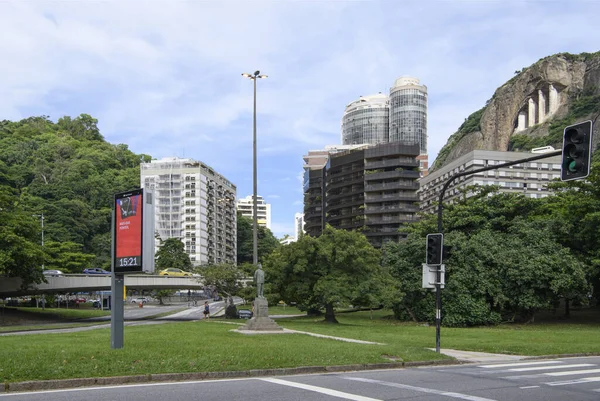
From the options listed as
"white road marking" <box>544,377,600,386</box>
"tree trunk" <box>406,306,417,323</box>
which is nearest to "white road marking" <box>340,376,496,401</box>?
"white road marking" <box>544,377,600,386</box>

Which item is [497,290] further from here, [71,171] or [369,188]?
[71,171]

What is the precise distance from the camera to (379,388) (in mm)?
11391

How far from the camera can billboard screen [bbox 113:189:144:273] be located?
50.5ft

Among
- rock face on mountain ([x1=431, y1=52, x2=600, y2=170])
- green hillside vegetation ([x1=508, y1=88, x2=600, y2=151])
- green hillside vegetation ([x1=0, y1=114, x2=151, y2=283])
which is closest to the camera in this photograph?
green hillside vegetation ([x1=0, y1=114, x2=151, y2=283])

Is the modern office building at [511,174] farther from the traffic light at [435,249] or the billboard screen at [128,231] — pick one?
the billboard screen at [128,231]

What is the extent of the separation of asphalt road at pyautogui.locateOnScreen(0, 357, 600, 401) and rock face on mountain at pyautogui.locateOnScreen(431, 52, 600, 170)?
12704cm

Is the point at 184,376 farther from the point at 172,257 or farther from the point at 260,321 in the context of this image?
the point at 172,257

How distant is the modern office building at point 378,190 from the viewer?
10369 cm

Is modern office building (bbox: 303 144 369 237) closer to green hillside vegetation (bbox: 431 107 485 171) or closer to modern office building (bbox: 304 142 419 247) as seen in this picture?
modern office building (bbox: 304 142 419 247)

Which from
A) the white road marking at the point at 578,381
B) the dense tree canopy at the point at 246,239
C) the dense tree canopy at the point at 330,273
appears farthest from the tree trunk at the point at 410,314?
the dense tree canopy at the point at 246,239

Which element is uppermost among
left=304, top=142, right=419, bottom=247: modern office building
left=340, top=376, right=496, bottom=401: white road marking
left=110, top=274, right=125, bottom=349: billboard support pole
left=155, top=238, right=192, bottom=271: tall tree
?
left=304, top=142, right=419, bottom=247: modern office building

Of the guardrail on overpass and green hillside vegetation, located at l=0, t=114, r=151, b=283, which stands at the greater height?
green hillside vegetation, located at l=0, t=114, r=151, b=283

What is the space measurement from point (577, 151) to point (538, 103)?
148 m

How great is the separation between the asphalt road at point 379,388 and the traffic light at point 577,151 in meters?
4.25
